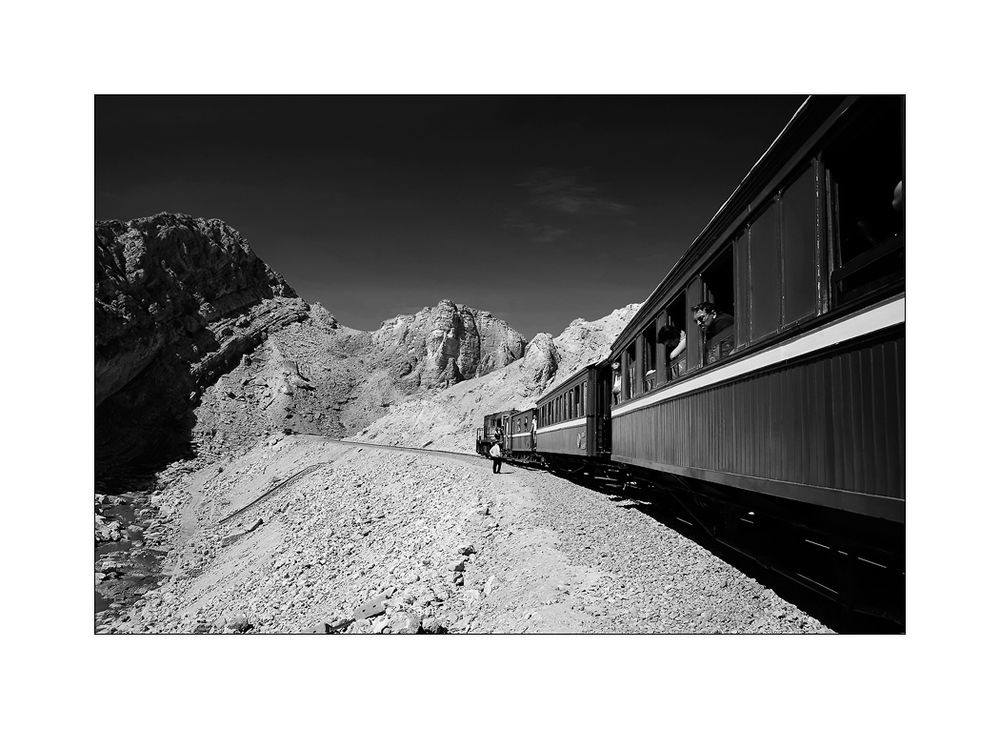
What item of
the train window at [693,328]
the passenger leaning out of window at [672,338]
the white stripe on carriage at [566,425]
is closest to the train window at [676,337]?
the passenger leaning out of window at [672,338]

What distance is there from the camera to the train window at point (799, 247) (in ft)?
11.7

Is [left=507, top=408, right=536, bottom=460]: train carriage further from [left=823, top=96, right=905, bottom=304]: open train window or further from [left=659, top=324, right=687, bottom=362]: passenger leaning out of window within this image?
[left=823, top=96, right=905, bottom=304]: open train window

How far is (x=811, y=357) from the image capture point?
346 cm

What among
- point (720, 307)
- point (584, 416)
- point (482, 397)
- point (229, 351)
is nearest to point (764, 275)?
point (720, 307)

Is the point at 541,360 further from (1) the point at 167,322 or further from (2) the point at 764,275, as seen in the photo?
(2) the point at 764,275

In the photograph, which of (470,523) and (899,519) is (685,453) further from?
(470,523)

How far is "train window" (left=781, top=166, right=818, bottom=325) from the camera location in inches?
141

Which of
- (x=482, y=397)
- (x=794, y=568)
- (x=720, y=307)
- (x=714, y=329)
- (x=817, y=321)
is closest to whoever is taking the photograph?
(x=817, y=321)

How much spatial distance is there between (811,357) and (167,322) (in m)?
53.2

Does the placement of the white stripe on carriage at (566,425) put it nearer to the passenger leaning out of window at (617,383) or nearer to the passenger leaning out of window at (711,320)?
the passenger leaning out of window at (617,383)

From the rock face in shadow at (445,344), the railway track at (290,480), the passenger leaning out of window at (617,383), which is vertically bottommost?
the railway track at (290,480)

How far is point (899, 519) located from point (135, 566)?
73.9 feet

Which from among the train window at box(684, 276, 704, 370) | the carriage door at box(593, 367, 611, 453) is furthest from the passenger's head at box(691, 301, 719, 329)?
the carriage door at box(593, 367, 611, 453)

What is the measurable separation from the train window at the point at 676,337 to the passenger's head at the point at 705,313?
0.63 m
